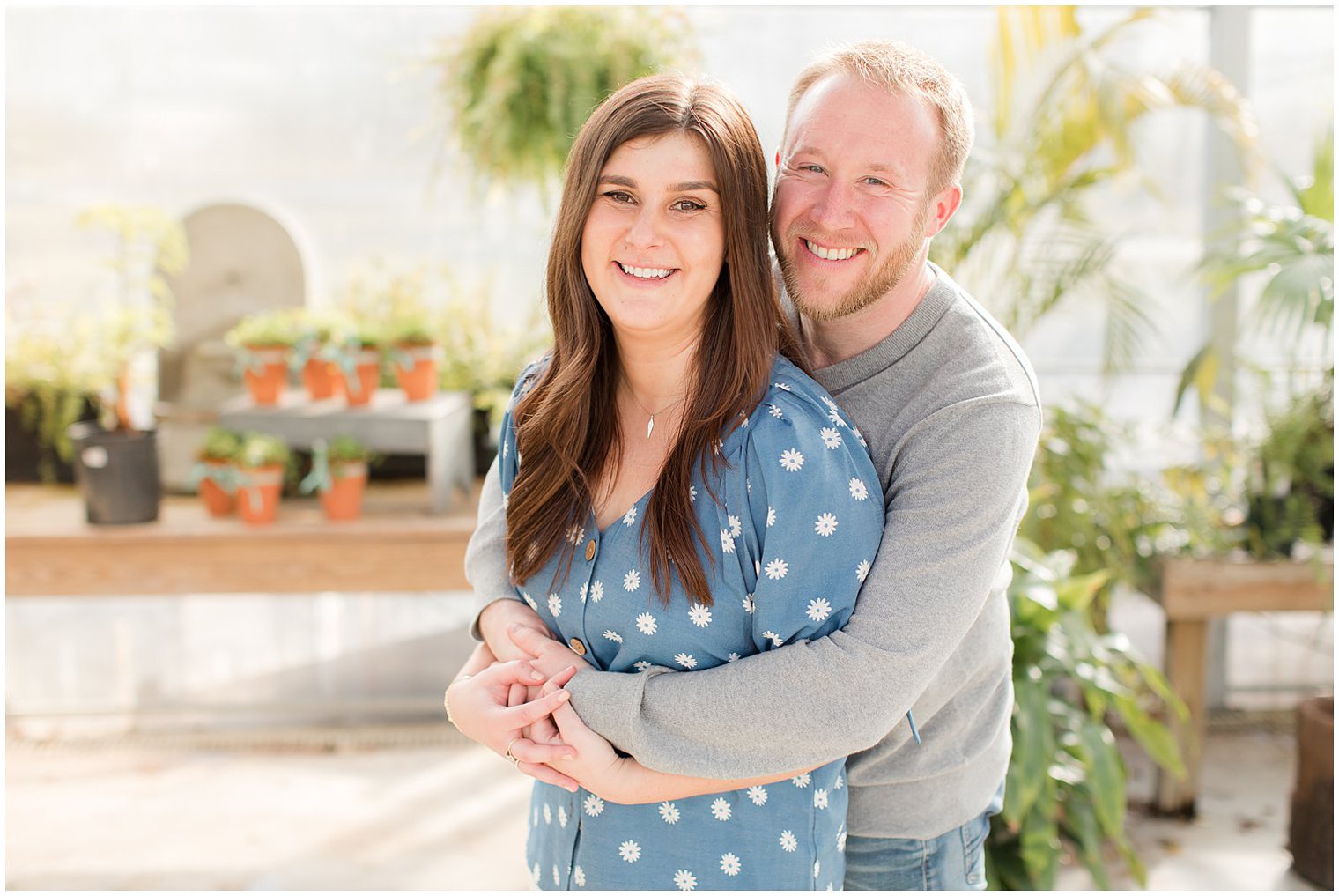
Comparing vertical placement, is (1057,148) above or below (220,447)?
above

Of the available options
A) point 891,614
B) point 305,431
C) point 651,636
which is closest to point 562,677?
point 651,636

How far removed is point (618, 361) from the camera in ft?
4.63

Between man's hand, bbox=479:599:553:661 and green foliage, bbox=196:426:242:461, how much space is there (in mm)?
1702

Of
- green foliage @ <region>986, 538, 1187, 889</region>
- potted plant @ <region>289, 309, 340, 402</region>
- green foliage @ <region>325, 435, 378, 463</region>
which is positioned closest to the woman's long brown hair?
green foliage @ <region>986, 538, 1187, 889</region>

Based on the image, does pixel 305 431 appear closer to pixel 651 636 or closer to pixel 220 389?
pixel 220 389

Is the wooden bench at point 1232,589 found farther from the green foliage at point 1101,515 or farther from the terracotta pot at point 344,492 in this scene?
the terracotta pot at point 344,492

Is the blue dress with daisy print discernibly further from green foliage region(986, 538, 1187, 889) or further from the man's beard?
green foliage region(986, 538, 1187, 889)

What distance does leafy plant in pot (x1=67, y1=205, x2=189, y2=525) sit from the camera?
9.23 ft

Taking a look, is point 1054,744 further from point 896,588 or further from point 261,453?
point 261,453

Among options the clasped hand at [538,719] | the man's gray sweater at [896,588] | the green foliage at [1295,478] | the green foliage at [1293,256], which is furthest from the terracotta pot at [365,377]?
the green foliage at [1295,478]

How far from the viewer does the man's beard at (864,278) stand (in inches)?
52.7

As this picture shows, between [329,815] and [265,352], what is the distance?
1.28m

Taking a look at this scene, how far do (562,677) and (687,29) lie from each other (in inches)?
81.0

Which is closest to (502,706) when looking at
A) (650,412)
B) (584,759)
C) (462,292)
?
(584,759)
